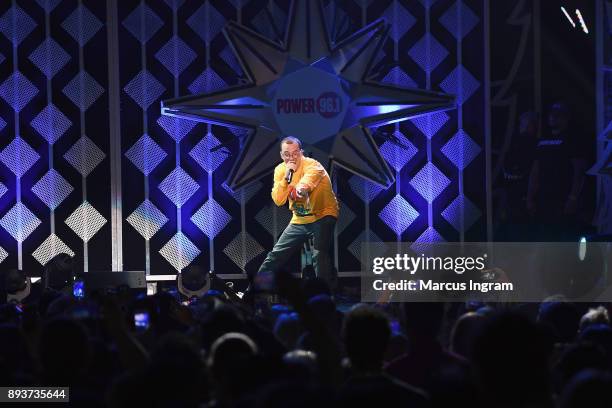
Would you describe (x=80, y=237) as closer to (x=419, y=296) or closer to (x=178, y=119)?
(x=178, y=119)

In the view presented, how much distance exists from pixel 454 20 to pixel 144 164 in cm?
482

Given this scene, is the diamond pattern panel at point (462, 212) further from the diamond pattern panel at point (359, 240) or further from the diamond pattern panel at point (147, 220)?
the diamond pattern panel at point (147, 220)

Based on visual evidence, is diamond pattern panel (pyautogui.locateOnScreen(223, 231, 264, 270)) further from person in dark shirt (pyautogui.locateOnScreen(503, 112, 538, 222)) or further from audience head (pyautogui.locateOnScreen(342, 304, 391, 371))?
audience head (pyautogui.locateOnScreen(342, 304, 391, 371))

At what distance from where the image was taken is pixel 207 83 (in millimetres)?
13148

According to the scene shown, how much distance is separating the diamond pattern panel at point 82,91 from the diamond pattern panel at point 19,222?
5.37 ft

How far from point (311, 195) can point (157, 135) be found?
2.62m

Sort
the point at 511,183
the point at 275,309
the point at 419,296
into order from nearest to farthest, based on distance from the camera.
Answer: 1. the point at 275,309
2. the point at 419,296
3. the point at 511,183

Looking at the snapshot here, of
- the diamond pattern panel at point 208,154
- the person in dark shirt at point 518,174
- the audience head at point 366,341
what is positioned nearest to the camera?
the audience head at point 366,341

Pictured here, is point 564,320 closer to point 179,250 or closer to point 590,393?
point 590,393

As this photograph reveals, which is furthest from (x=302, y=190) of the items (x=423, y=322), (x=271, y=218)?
(x=423, y=322)

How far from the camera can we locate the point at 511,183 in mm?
13141

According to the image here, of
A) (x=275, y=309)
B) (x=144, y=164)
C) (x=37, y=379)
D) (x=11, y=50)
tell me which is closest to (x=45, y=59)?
(x=11, y=50)

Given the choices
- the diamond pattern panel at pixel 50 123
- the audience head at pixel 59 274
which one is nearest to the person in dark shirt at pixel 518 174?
the audience head at pixel 59 274

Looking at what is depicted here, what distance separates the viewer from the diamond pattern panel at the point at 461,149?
13406 mm
